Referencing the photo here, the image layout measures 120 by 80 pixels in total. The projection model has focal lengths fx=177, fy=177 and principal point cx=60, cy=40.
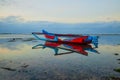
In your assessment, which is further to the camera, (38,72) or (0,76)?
(38,72)

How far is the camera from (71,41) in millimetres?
38375

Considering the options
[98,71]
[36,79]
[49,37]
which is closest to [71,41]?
[49,37]

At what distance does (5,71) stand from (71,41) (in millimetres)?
26309

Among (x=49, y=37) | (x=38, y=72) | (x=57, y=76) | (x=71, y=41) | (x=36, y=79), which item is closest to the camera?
(x=36, y=79)

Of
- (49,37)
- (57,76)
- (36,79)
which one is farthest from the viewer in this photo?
(49,37)

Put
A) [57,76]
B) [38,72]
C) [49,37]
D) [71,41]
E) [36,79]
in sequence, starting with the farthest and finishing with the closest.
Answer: [49,37] → [71,41] → [38,72] → [57,76] → [36,79]

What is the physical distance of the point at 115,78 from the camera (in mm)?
11266

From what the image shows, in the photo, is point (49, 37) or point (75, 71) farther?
point (49, 37)

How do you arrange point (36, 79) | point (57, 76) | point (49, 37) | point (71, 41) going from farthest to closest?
point (49, 37) → point (71, 41) → point (57, 76) → point (36, 79)

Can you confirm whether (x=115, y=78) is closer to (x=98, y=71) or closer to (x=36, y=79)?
(x=98, y=71)

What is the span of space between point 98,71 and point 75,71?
1.74 metres

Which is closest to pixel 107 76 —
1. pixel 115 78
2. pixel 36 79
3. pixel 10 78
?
pixel 115 78

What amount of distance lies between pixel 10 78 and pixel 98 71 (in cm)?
643

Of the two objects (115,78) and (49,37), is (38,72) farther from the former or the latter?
(49,37)
